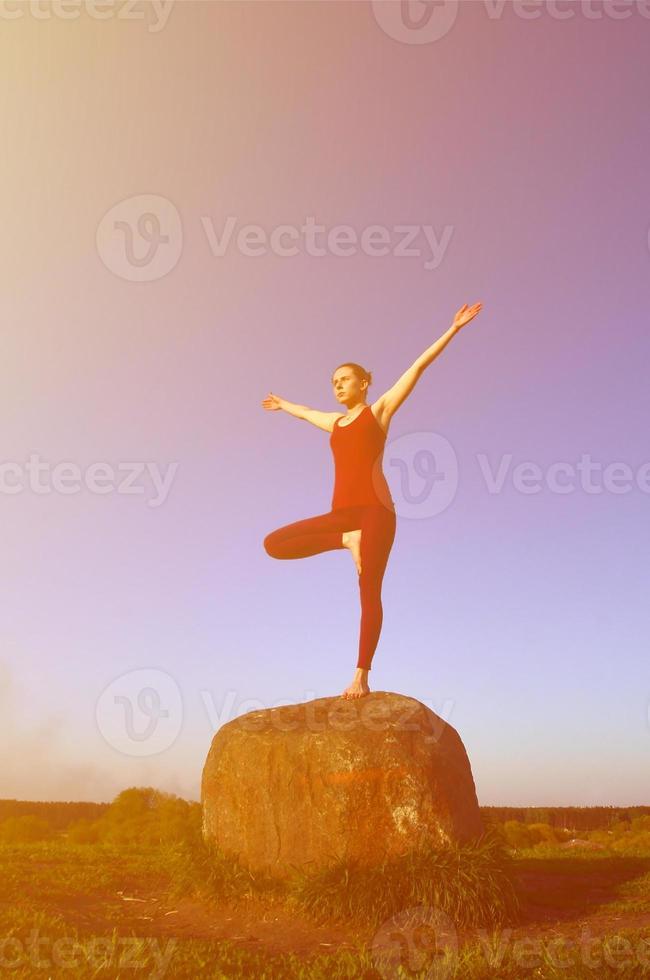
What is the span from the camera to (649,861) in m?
15.6

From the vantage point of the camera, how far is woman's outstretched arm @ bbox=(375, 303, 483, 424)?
11.0 metres

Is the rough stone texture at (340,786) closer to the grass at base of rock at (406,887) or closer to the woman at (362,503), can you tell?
the grass at base of rock at (406,887)

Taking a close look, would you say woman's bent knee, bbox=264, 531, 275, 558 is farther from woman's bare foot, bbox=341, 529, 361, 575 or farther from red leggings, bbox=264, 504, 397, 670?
woman's bare foot, bbox=341, 529, 361, 575

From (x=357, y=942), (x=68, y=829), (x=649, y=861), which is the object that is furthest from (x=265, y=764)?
(x=68, y=829)

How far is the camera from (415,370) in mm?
11414

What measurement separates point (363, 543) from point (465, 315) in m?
3.55

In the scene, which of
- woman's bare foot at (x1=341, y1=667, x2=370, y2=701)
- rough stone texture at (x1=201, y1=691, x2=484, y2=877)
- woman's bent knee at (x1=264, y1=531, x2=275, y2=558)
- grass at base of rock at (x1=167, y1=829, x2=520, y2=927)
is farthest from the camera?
woman's bent knee at (x1=264, y1=531, x2=275, y2=558)

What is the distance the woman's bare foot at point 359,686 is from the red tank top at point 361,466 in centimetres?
242

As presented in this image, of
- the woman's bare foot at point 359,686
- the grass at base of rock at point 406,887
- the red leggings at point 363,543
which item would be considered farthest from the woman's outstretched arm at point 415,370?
the grass at base of rock at point 406,887

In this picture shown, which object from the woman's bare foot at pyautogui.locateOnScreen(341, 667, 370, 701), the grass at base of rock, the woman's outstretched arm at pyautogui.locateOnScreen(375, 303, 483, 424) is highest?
the woman's outstretched arm at pyautogui.locateOnScreen(375, 303, 483, 424)

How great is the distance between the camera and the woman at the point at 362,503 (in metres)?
11.0

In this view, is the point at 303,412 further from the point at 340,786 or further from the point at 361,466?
the point at 340,786

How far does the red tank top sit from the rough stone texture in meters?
2.86

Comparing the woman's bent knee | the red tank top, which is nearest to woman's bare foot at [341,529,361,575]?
the red tank top
